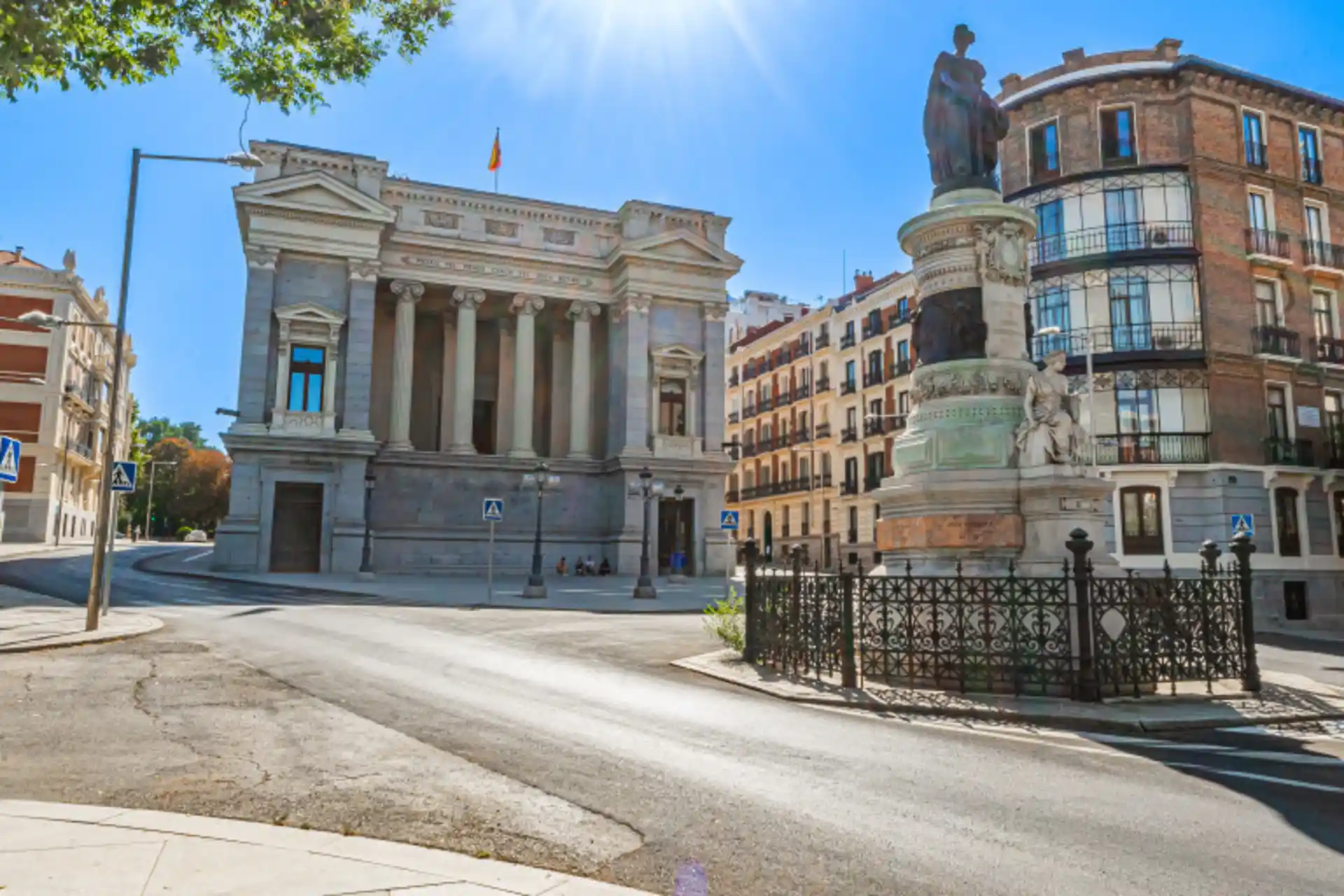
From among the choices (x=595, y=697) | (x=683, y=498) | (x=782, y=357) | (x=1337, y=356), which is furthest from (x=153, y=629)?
(x=782, y=357)

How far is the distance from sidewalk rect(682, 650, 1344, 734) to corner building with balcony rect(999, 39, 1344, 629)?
2029 cm

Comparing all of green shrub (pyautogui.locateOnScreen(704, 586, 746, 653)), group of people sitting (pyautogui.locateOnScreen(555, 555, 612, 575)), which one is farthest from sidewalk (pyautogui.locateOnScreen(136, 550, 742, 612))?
green shrub (pyautogui.locateOnScreen(704, 586, 746, 653))

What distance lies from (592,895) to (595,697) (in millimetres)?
5653

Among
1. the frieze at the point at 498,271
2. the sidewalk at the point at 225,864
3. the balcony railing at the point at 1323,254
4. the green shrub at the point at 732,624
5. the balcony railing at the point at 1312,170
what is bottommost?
the sidewalk at the point at 225,864

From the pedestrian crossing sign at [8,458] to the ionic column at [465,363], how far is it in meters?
26.8

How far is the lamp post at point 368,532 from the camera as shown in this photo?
110 ft

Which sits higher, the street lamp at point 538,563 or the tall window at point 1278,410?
the tall window at point 1278,410

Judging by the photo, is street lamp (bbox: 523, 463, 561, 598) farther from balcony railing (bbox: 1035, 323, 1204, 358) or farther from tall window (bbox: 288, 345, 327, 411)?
balcony railing (bbox: 1035, 323, 1204, 358)

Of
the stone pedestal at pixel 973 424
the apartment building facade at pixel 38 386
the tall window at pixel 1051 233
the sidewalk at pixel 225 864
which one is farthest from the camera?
the apartment building facade at pixel 38 386

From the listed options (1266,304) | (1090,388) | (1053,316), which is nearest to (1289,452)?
(1266,304)

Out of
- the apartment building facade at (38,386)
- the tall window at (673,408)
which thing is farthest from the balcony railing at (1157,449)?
the apartment building facade at (38,386)

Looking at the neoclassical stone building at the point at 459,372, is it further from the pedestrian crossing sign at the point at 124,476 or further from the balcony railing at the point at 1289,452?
the balcony railing at the point at 1289,452

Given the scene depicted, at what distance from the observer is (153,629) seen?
15430mm

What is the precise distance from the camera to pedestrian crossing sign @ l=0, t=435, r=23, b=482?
12.8 meters
